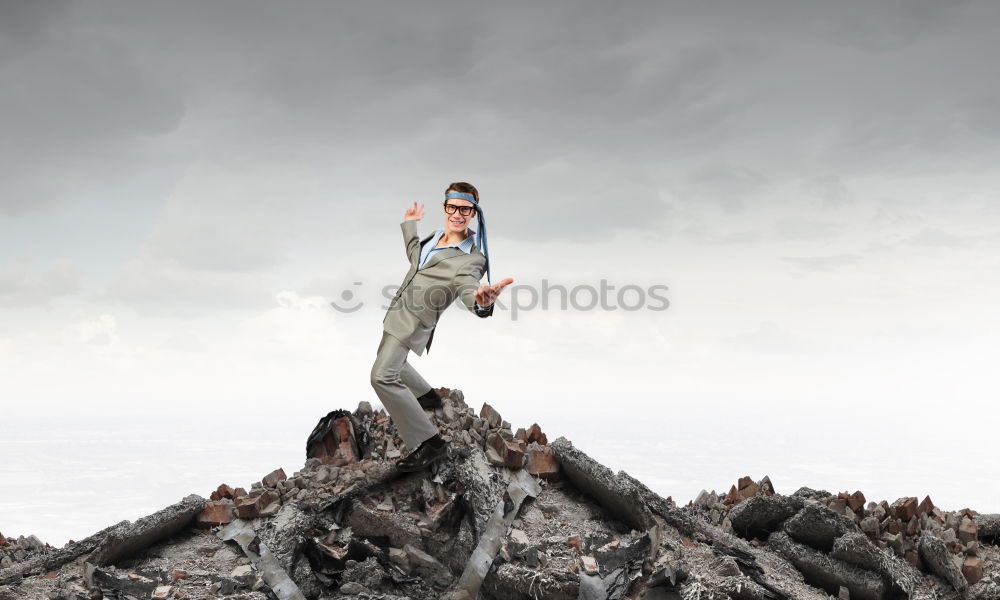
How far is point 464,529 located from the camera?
6.99 m

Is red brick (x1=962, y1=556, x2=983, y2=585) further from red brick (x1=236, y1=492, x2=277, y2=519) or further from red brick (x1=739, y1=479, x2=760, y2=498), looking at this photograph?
red brick (x1=236, y1=492, x2=277, y2=519)

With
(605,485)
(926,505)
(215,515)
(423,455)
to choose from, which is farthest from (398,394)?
(926,505)

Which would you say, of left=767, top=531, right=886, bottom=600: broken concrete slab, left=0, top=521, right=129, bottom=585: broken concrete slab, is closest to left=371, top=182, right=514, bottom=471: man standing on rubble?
left=0, top=521, right=129, bottom=585: broken concrete slab

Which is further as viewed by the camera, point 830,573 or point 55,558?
point 55,558

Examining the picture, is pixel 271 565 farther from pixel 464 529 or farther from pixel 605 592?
pixel 605 592

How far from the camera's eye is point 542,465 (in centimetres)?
786

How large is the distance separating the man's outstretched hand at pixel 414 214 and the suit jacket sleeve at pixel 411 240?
0.17ft

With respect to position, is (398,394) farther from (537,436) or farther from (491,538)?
(537,436)

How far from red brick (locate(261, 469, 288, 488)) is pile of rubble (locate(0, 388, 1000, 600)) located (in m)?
0.01

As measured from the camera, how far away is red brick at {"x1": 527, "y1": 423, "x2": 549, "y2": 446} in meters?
8.27

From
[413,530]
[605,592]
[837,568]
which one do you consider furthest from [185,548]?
[837,568]

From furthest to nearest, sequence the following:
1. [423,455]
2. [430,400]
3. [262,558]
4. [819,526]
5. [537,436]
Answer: [537,436] < [430,400] < [423,455] < [819,526] < [262,558]

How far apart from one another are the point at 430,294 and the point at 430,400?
1.26 metres

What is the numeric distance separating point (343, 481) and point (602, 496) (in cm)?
245
